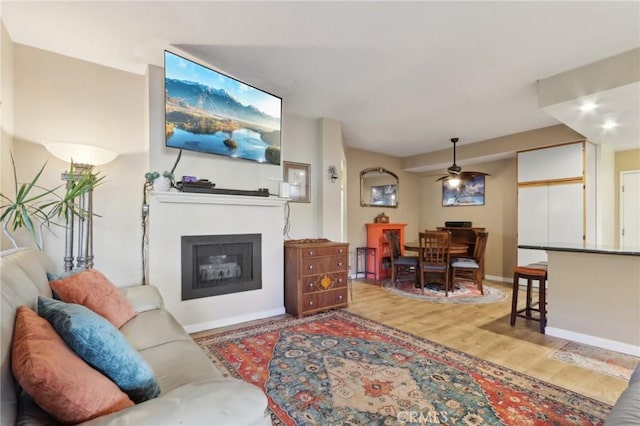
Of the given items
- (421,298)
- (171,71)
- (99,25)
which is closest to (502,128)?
(421,298)

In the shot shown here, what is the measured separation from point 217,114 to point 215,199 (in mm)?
827

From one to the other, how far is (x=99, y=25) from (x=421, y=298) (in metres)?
4.51

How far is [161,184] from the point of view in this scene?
2.65 m

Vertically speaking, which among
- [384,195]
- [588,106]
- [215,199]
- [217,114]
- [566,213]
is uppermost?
[588,106]

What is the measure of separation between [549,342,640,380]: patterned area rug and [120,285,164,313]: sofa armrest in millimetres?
3171

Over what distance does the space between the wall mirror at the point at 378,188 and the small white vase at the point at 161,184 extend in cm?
386

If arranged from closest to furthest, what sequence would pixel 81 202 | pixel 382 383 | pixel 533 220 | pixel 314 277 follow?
1. pixel 382 383
2. pixel 81 202
3. pixel 314 277
4. pixel 533 220

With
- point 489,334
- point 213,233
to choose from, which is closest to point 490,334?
point 489,334

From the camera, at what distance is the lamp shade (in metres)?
2.31

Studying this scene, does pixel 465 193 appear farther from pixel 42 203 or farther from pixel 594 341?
pixel 42 203

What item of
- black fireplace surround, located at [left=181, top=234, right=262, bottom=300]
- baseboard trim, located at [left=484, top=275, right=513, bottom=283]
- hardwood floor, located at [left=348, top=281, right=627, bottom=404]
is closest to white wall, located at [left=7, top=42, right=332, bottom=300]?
black fireplace surround, located at [left=181, top=234, right=262, bottom=300]

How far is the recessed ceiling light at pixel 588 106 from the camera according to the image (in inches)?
117

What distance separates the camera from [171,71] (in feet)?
8.23

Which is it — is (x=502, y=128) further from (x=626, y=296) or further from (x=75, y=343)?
(x=75, y=343)
